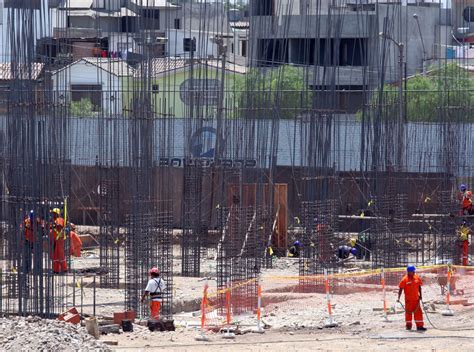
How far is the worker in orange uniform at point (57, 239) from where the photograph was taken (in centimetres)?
1840

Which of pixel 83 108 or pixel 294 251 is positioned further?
pixel 83 108

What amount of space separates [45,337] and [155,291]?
3.77m

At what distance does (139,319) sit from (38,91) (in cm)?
396

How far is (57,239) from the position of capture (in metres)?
21.3

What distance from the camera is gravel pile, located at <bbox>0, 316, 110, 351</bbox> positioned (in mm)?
14734

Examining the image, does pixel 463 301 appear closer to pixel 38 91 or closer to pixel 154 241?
pixel 154 241

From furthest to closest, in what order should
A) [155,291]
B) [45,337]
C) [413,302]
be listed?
[155,291] < [413,302] < [45,337]

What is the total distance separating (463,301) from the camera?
20.6 m

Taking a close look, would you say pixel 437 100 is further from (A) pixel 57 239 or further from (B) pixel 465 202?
(A) pixel 57 239

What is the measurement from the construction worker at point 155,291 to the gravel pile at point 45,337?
250 centimetres

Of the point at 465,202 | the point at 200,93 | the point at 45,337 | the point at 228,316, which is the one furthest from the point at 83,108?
the point at 45,337

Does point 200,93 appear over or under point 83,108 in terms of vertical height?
over

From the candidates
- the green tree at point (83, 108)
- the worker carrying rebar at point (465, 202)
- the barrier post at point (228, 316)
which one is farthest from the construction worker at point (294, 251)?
the green tree at point (83, 108)

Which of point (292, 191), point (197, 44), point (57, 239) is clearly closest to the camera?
point (57, 239)
